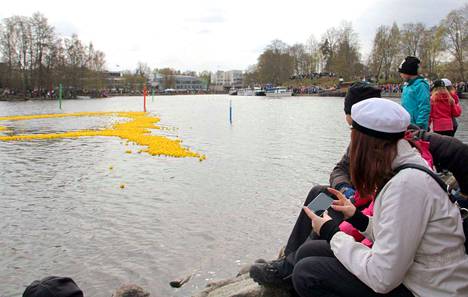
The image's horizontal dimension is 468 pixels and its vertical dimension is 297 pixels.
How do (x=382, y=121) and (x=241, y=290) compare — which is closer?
(x=382, y=121)

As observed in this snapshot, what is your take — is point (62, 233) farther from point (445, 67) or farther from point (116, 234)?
point (445, 67)

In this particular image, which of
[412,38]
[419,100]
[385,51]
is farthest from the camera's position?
[385,51]

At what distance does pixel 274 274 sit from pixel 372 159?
1557mm

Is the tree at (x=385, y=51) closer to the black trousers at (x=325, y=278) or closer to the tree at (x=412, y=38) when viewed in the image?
the tree at (x=412, y=38)

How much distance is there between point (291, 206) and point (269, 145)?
967cm

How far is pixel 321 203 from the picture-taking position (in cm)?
371

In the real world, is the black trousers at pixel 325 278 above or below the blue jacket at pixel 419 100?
below

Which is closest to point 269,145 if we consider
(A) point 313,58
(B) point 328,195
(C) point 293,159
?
(C) point 293,159

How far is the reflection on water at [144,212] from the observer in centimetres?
623

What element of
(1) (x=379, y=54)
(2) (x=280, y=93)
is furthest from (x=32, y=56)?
(1) (x=379, y=54)

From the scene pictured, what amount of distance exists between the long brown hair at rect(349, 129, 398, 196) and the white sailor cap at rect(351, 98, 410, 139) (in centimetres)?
3

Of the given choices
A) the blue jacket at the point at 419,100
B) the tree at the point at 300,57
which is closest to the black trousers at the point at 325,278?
the blue jacket at the point at 419,100

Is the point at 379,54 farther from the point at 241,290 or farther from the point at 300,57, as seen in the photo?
the point at 241,290

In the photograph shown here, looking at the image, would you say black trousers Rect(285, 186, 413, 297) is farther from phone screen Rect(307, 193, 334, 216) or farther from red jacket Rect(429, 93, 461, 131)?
red jacket Rect(429, 93, 461, 131)
